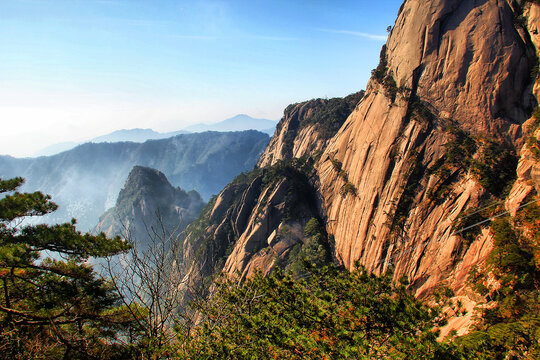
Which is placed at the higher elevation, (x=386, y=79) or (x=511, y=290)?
(x=386, y=79)

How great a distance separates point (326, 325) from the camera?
329 inches

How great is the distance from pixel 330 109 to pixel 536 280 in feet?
182

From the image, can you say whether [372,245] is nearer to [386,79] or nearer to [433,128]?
Result: [433,128]

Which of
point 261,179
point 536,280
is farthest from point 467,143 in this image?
point 261,179

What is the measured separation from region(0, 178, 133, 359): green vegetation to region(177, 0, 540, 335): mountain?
19.1 feet

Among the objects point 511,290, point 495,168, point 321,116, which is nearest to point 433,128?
point 495,168

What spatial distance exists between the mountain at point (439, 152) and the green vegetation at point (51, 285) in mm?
5828

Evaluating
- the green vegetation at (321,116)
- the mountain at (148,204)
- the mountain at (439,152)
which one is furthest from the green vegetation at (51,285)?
the mountain at (148,204)

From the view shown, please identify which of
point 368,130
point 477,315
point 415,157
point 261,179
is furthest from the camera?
point 261,179

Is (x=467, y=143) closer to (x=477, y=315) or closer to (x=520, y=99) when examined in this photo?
(x=520, y=99)

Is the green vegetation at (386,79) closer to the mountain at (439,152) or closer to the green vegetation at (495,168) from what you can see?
the mountain at (439,152)

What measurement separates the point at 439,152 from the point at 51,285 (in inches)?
1060

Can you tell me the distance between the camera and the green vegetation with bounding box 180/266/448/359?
7.18m

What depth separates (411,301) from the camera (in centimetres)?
840
